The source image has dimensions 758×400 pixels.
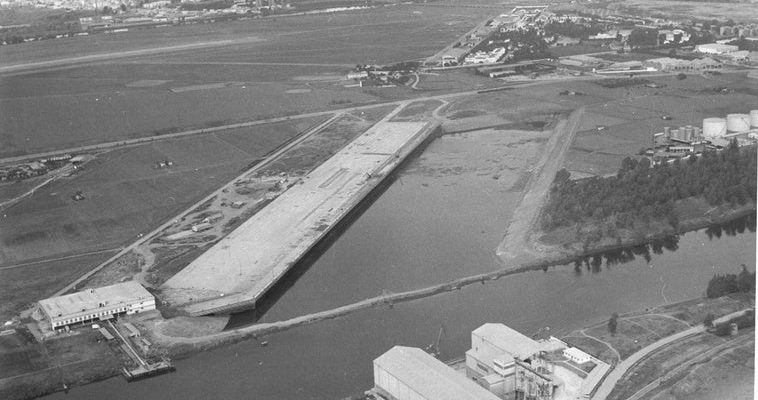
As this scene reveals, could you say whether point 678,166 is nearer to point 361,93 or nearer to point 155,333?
point 155,333

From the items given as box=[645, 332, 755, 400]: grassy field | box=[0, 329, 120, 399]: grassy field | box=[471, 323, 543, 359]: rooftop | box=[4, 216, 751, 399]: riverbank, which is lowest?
box=[4, 216, 751, 399]: riverbank

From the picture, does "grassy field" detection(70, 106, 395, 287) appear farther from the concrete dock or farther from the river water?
the river water

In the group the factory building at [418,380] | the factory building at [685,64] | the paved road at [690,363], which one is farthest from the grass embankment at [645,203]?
the factory building at [685,64]

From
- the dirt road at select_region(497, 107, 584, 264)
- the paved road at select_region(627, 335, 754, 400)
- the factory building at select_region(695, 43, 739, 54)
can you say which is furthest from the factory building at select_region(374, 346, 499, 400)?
the factory building at select_region(695, 43, 739, 54)

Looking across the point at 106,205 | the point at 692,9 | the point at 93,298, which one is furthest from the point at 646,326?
the point at 692,9

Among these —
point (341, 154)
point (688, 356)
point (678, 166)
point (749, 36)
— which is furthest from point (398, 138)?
point (749, 36)

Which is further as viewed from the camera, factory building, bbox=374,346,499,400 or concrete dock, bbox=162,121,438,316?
concrete dock, bbox=162,121,438,316

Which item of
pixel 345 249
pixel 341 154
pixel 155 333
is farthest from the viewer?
pixel 341 154
